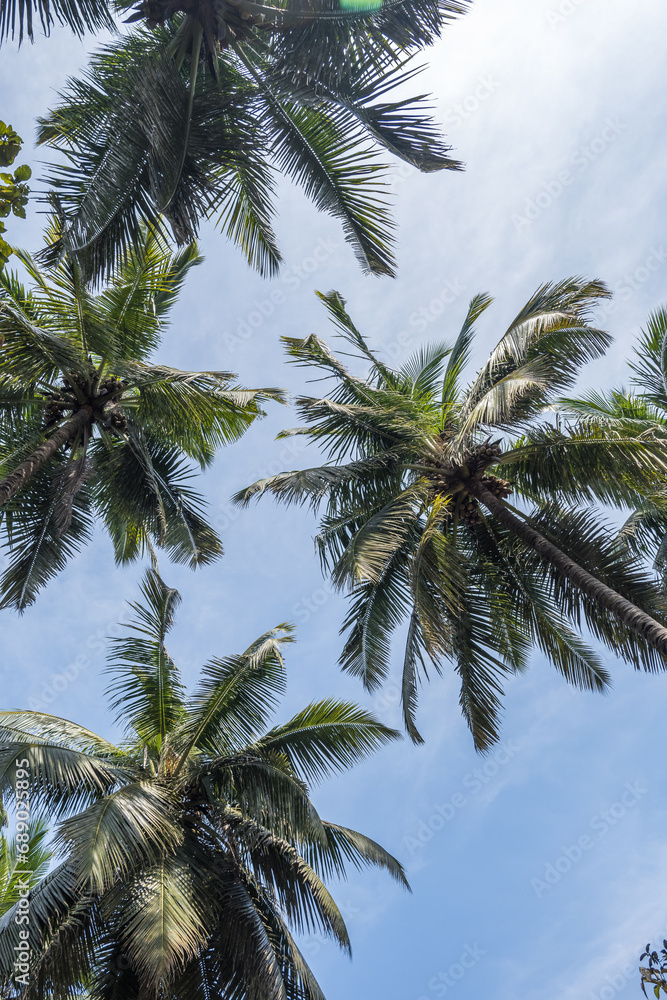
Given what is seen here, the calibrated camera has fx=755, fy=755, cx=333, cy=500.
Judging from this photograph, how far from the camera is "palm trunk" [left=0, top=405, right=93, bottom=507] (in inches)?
348

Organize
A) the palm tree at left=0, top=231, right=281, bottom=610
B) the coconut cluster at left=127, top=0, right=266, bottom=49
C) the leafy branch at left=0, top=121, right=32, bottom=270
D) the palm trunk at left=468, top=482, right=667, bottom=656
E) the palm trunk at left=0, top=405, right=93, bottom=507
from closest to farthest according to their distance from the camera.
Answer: the leafy branch at left=0, top=121, right=32, bottom=270
the coconut cluster at left=127, top=0, right=266, bottom=49
the palm trunk at left=468, top=482, right=667, bottom=656
the palm trunk at left=0, top=405, right=93, bottom=507
the palm tree at left=0, top=231, right=281, bottom=610

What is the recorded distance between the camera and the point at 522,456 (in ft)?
37.5

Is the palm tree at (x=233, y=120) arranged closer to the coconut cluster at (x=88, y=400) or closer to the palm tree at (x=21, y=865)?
the coconut cluster at (x=88, y=400)

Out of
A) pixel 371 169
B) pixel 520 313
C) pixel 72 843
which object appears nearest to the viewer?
pixel 72 843

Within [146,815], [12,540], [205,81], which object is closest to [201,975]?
[146,815]

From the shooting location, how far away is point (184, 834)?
999 cm

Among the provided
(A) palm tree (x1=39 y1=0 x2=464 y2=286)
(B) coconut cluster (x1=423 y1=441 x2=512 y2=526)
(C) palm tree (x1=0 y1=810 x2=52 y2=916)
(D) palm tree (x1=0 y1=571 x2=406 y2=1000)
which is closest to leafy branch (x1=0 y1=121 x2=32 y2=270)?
(A) palm tree (x1=39 y1=0 x2=464 y2=286)

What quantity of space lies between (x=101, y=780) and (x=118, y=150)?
26.0ft

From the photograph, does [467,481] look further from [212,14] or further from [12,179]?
[12,179]

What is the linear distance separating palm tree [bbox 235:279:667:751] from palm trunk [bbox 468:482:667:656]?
0.10ft

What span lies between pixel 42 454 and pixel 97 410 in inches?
65.8

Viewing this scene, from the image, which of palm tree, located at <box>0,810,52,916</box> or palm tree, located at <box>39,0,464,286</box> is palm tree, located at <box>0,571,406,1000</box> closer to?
palm tree, located at <box>0,810,52,916</box>

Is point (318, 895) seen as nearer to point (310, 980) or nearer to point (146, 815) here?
point (310, 980)

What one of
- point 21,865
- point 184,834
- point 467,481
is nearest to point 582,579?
point 467,481
